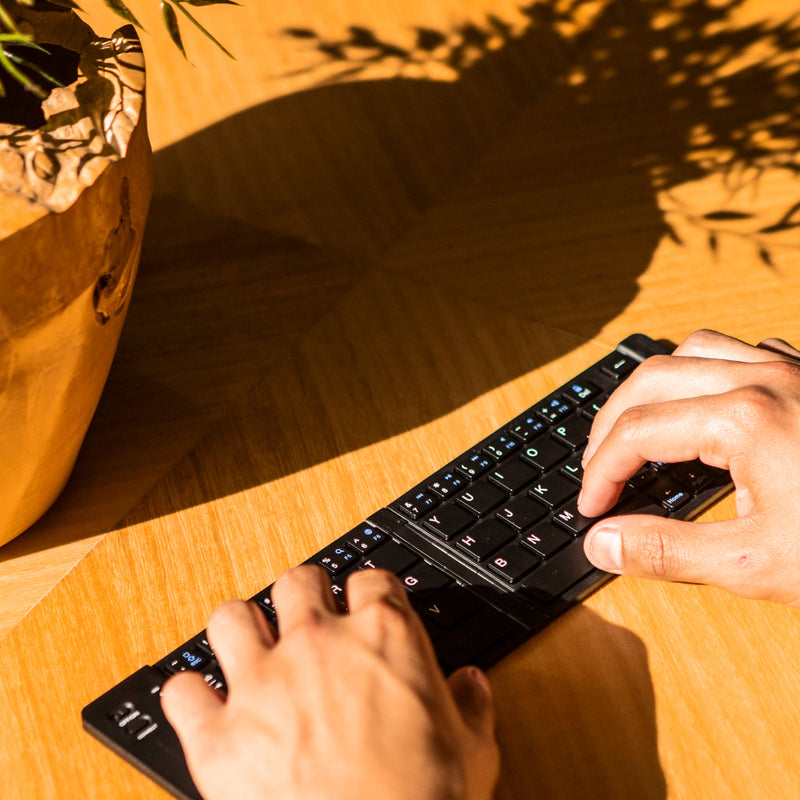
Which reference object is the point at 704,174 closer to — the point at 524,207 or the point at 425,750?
the point at 524,207

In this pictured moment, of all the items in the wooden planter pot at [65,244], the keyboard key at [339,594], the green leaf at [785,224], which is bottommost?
the green leaf at [785,224]

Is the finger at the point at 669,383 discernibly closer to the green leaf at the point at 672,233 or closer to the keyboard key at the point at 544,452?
the keyboard key at the point at 544,452

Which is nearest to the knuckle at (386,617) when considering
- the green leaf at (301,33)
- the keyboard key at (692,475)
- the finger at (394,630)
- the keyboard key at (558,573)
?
the finger at (394,630)

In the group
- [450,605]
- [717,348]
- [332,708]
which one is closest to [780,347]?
[717,348]

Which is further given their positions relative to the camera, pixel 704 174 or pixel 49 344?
pixel 704 174

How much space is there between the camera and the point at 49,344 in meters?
0.49

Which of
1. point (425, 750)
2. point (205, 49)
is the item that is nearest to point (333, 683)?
point (425, 750)

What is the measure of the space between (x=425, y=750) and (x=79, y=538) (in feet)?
0.84

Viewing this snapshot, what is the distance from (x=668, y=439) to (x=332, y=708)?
0.23 metres

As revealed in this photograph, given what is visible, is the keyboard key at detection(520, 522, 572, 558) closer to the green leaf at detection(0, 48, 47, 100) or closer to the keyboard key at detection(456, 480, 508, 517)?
the keyboard key at detection(456, 480, 508, 517)

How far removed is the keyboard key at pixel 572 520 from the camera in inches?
23.1

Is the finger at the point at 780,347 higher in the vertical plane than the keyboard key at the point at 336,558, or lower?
lower

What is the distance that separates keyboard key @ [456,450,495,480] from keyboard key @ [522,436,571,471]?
21mm

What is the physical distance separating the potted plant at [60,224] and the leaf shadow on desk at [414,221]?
9cm
